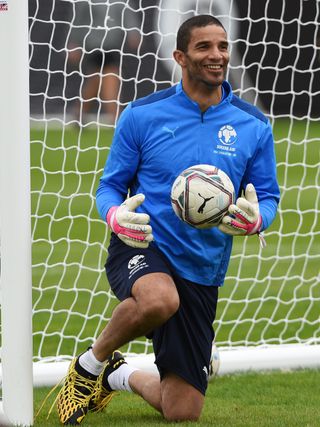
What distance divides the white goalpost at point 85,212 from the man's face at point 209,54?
0.78m

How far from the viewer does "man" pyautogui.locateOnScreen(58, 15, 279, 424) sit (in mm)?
4992

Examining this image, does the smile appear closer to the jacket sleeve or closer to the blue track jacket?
the blue track jacket

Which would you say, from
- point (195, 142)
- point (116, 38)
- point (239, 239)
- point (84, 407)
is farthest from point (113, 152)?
point (239, 239)

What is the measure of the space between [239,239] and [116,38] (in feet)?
7.10

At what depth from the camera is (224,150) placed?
16.5 ft

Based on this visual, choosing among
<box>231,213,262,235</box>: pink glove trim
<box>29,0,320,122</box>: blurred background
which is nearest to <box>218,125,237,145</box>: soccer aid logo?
<box>231,213,262,235</box>: pink glove trim

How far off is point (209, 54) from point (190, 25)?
18 centimetres

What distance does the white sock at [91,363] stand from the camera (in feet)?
16.7

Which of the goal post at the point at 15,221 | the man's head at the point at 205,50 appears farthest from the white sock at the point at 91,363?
the man's head at the point at 205,50

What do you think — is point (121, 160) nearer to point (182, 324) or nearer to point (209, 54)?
point (209, 54)

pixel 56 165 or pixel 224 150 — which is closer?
pixel 224 150

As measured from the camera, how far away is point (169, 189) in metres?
5.00

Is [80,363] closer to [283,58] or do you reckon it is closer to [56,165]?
[56,165]

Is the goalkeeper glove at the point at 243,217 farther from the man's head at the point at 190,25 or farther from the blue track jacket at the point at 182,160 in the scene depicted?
the man's head at the point at 190,25
